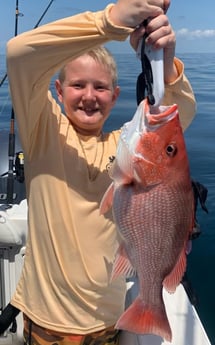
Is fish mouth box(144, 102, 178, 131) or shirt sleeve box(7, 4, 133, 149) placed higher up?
shirt sleeve box(7, 4, 133, 149)

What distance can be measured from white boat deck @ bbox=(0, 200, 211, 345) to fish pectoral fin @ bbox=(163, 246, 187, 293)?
31.0 inches

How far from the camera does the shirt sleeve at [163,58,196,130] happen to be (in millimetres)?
1904

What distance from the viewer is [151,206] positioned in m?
1.57

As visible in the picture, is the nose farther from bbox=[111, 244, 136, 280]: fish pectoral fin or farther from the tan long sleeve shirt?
bbox=[111, 244, 136, 280]: fish pectoral fin

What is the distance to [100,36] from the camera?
155 centimetres

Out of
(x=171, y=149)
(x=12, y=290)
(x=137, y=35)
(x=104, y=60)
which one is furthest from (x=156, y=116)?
(x=12, y=290)

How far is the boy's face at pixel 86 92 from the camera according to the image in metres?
2.00

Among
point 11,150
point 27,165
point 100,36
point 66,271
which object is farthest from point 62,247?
point 11,150

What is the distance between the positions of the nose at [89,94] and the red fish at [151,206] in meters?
0.44

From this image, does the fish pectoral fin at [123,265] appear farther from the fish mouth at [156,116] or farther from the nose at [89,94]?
the nose at [89,94]

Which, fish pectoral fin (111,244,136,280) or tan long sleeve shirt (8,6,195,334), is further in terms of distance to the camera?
tan long sleeve shirt (8,6,195,334)

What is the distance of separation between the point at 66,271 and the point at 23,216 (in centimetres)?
97

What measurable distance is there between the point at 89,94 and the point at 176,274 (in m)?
0.81

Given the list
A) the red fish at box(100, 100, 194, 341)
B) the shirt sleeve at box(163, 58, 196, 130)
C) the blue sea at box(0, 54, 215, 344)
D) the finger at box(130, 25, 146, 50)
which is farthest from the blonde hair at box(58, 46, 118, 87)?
the blue sea at box(0, 54, 215, 344)
